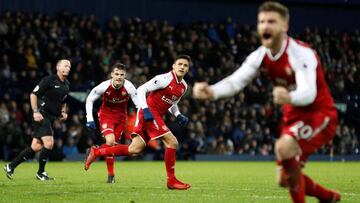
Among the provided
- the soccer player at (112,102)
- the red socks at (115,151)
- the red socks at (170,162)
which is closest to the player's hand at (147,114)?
the red socks at (170,162)

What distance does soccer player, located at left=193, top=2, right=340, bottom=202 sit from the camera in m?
6.89

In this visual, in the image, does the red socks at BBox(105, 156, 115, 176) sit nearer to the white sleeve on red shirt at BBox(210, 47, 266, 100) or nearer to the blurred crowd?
the white sleeve on red shirt at BBox(210, 47, 266, 100)

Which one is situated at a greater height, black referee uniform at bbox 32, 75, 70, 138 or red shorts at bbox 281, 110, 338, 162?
black referee uniform at bbox 32, 75, 70, 138

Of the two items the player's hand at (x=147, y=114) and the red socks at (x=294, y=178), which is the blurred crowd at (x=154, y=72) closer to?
Result: the player's hand at (x=147, y=114)

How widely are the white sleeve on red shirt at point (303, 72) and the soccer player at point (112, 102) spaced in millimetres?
7200

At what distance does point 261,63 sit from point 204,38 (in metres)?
24.7

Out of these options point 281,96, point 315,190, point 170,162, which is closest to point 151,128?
point 170,162

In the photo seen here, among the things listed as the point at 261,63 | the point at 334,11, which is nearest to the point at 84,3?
the point at 334,11

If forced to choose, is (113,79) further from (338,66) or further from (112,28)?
(338,66)

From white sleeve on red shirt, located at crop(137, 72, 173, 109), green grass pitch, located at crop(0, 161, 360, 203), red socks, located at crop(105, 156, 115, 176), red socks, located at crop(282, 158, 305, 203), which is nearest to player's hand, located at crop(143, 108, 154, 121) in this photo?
white sleeve on red shirt, located at crop(137, 72, 173, 109)

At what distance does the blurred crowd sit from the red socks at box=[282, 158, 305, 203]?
17.6m

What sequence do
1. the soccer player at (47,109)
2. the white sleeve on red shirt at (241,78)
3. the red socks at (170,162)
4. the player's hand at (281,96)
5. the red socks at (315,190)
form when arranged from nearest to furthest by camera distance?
the player's hand at (281,96) < the white sleeve on red shirt at (241,78) < the red socks at (315,190) < the red socks at (170,162) < the soccer player at (47,109)

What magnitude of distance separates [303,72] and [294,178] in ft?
3.15

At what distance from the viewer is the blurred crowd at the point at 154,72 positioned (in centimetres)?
2466
